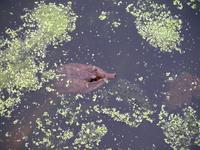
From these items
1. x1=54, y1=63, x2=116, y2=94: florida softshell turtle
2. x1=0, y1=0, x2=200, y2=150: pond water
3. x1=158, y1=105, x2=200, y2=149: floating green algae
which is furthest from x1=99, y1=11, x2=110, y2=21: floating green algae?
x1=158, y1=105, x2=200, y2=149: floating green algae

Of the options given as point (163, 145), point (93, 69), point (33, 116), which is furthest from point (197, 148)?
point (33, 116)

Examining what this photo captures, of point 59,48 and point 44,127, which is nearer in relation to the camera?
point 44,127

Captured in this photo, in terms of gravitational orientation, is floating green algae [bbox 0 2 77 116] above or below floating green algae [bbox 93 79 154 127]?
above

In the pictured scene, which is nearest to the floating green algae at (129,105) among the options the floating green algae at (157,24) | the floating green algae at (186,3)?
the floating green algae at (157,24)

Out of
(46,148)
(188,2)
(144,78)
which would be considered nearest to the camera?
(46,148)

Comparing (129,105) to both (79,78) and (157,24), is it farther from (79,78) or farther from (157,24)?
(157,24)

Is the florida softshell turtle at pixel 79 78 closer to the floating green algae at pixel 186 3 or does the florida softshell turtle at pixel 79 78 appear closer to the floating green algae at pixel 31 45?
the floating green algae at pixel 31 45

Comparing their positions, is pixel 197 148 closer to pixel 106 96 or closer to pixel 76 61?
pixel 106 96

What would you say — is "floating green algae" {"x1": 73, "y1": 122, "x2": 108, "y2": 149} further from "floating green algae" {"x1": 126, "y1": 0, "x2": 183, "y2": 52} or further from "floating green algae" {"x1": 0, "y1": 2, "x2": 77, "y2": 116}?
"floating green algae" {"x1": 126, "y1": 0, "x2": 183, "y2": 52}
